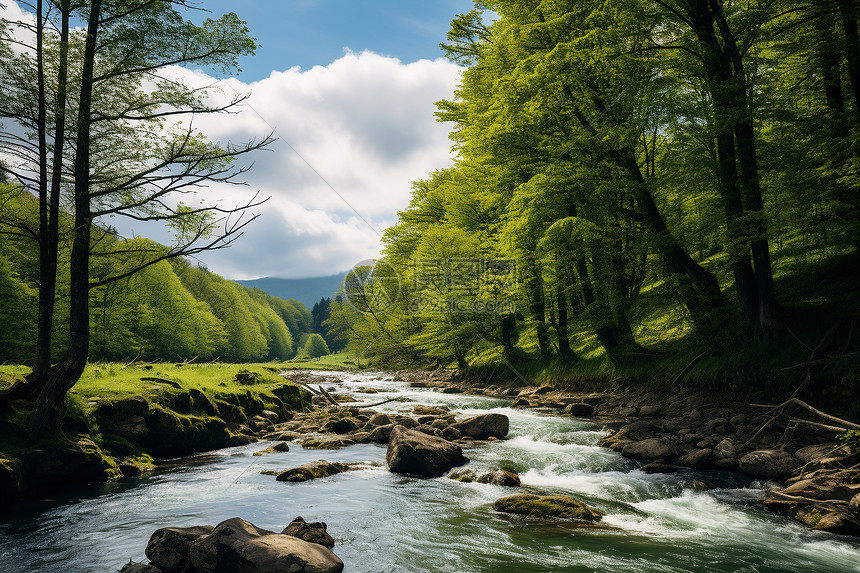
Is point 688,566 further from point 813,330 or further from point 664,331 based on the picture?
point 664,331

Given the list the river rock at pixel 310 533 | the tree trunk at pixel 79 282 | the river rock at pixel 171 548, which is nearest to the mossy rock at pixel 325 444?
the tree trunk at pixel 79 282

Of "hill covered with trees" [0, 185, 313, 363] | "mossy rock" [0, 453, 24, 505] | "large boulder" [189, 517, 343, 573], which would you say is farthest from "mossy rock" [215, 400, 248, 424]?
"large boulder" [189, 517, 343, 573]

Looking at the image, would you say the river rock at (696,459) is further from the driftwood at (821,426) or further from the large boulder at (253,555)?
the large boulder at (253,555)

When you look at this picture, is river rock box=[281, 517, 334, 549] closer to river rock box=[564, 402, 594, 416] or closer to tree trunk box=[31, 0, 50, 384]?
tree trunk box=[31, 0, 50, 384]

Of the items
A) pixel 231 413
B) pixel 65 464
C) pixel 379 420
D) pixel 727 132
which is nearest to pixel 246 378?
pixel 231 413

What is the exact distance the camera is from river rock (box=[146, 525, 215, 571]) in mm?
5758

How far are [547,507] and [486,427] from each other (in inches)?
276

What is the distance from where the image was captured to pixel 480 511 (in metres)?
8.48

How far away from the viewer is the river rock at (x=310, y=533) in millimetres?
6562

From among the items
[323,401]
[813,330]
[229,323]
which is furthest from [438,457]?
[229,323]

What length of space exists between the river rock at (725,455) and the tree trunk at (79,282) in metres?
14.9

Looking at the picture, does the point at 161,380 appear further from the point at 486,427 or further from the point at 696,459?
the point at 696,459

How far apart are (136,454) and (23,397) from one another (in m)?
2.93

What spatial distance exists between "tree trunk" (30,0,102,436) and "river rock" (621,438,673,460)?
13.5 m
